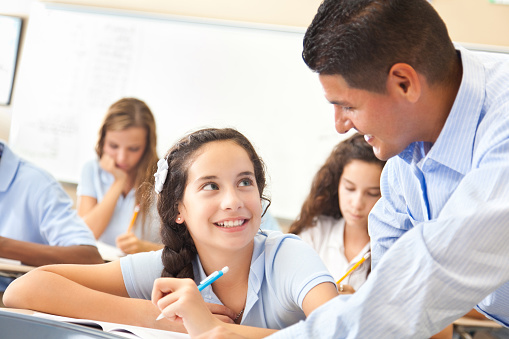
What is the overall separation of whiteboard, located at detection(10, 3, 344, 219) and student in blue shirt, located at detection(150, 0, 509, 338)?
2.25 metres

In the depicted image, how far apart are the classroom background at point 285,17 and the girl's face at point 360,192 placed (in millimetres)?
759

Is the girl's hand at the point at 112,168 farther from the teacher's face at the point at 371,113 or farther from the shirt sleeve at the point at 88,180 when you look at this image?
the teacher's face at the point at 371,113

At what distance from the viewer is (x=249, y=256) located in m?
1.30

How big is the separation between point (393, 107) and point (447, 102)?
12cm

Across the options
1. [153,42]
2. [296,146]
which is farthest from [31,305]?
[153,42]

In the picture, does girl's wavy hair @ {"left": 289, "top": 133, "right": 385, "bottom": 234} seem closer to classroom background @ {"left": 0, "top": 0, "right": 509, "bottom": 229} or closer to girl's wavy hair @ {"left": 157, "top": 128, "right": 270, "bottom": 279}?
classroom background @ {"left": 0, "top": 0, "right": 509, "bottom": 229}

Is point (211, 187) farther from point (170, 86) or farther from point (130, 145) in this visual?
point (170, 86)

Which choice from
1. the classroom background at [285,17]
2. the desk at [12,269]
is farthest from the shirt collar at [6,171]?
the classroom background at [285,17]

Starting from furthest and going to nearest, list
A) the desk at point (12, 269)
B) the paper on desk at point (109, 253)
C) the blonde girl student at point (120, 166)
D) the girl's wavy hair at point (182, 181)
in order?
the blonde girl student at point (120, 166)
the paper on desk at point (109, 253)
the desk at point (12, 269)
the girl's wavy hair at point (182, 181)

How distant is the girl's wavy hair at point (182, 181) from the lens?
4.42 ft

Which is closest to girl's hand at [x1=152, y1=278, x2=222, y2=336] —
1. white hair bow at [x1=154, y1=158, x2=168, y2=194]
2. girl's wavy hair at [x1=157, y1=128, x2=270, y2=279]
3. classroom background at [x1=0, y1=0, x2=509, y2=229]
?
girl's wavy hair at [x1=157, y1=128, x2=270, y2=279]

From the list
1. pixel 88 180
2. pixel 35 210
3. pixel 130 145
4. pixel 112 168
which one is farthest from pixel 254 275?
pixel 88 180

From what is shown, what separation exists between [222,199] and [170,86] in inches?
102

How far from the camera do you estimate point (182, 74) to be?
371 centimetres
